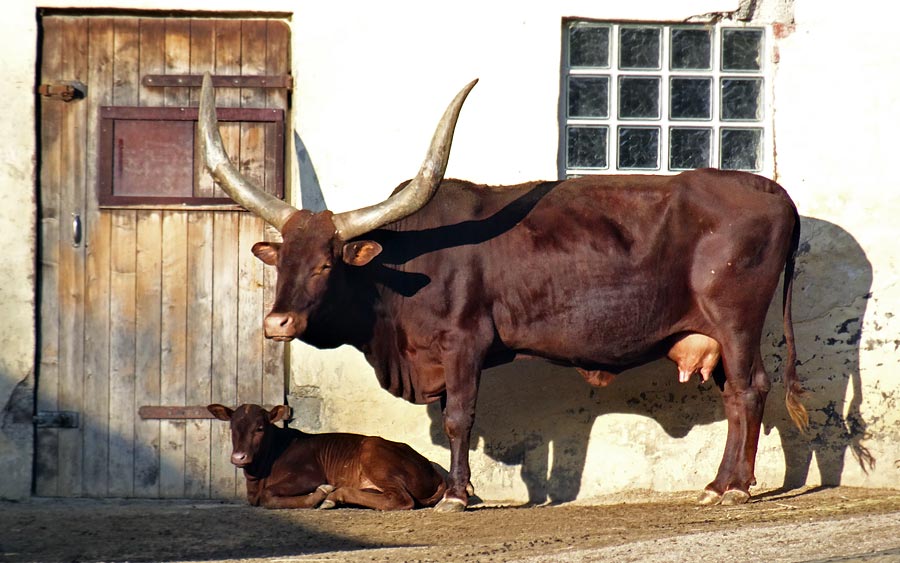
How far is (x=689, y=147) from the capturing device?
8.16 metres

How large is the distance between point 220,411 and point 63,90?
7.07ft

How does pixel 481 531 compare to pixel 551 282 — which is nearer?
pixel 481 531

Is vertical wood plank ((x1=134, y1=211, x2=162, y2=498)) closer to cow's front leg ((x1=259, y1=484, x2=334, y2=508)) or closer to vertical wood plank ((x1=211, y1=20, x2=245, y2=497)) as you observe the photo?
vertical wood plank ((x1=211, y1=20, x2=245, y2=497))

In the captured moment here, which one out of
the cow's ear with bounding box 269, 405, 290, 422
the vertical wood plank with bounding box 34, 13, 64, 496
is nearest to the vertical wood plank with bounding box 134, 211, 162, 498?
the vertical wood plank with bounding box 34, 13, 64, 496

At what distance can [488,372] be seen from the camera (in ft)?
25.9

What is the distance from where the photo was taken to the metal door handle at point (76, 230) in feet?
25.4

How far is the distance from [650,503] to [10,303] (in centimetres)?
401

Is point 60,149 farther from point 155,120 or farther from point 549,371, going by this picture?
point 549,371

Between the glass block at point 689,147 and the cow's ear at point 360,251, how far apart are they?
87.4 inches

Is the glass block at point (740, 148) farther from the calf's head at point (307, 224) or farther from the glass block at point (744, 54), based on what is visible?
the calf's head at point (307, 224)

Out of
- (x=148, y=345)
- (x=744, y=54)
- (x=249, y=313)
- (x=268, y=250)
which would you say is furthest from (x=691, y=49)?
(x=148, y=345)

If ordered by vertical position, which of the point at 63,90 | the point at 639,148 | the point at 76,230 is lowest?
the point at 76,230

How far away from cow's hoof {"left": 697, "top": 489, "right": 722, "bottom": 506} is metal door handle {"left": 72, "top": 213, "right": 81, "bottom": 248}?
4000 mm

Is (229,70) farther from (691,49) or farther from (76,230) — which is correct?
(691,49)
